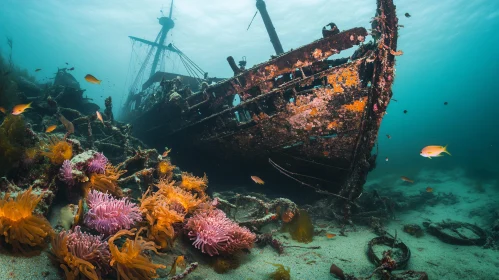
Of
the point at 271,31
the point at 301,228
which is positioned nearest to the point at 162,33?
the point at 271,31

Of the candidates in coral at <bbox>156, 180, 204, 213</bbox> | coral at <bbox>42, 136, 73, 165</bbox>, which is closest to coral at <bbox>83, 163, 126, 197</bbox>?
coral at <bbox>42, 136, 73, 165</bbox>

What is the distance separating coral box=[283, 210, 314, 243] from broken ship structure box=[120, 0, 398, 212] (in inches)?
29.8

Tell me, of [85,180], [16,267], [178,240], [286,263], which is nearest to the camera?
[16,267]

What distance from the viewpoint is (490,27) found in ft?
147

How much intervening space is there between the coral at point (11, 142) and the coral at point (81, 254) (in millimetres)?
1787

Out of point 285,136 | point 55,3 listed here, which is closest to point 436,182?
point 285,136

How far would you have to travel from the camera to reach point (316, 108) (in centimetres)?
561

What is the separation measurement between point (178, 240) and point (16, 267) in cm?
180

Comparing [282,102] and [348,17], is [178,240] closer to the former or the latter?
[282,102]

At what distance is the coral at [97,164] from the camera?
10.9 feet

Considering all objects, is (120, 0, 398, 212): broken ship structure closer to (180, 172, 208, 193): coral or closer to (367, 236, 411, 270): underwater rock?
(367, 236, 411, 270): underwater rock

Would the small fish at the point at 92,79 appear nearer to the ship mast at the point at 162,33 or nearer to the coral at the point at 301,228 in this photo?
the coral at the point at 301,228

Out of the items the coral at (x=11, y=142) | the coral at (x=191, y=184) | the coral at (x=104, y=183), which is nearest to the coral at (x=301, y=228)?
the coral at (x=191, y=184)

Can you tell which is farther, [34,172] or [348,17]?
[348,17]
